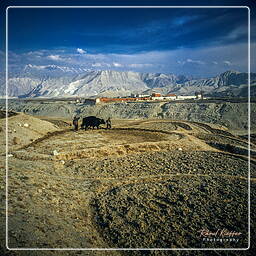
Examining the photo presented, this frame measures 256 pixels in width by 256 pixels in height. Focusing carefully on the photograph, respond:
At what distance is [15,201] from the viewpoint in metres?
7.12

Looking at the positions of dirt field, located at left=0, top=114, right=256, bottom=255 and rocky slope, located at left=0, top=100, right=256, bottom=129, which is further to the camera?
rocky slope, located at left=0, top=100, right=256, bottom=129

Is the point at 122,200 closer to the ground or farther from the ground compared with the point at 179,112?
closer to the ground

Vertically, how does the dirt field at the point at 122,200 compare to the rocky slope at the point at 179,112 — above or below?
below

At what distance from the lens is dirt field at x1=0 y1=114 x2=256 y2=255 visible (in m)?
6.16

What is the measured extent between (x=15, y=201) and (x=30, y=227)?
67.6 inches

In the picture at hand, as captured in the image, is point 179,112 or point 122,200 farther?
point 179,112

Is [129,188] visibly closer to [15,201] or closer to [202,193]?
[202,193]

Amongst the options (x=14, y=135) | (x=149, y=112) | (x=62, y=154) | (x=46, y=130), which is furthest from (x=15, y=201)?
(x=149, y=112)

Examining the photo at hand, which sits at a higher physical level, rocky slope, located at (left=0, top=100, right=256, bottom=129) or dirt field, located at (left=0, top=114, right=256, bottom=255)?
rocky slope, located at (left=0, top=100, right=256, bottom=129)

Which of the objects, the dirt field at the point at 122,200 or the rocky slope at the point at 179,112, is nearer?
the dirt field at the point at 122,200

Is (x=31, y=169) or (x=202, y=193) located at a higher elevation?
(x=31, y=169)

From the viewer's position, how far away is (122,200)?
8750 millimetres

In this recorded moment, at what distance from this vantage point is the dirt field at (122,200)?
243 inches

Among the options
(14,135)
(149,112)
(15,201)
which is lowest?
(15,201)
